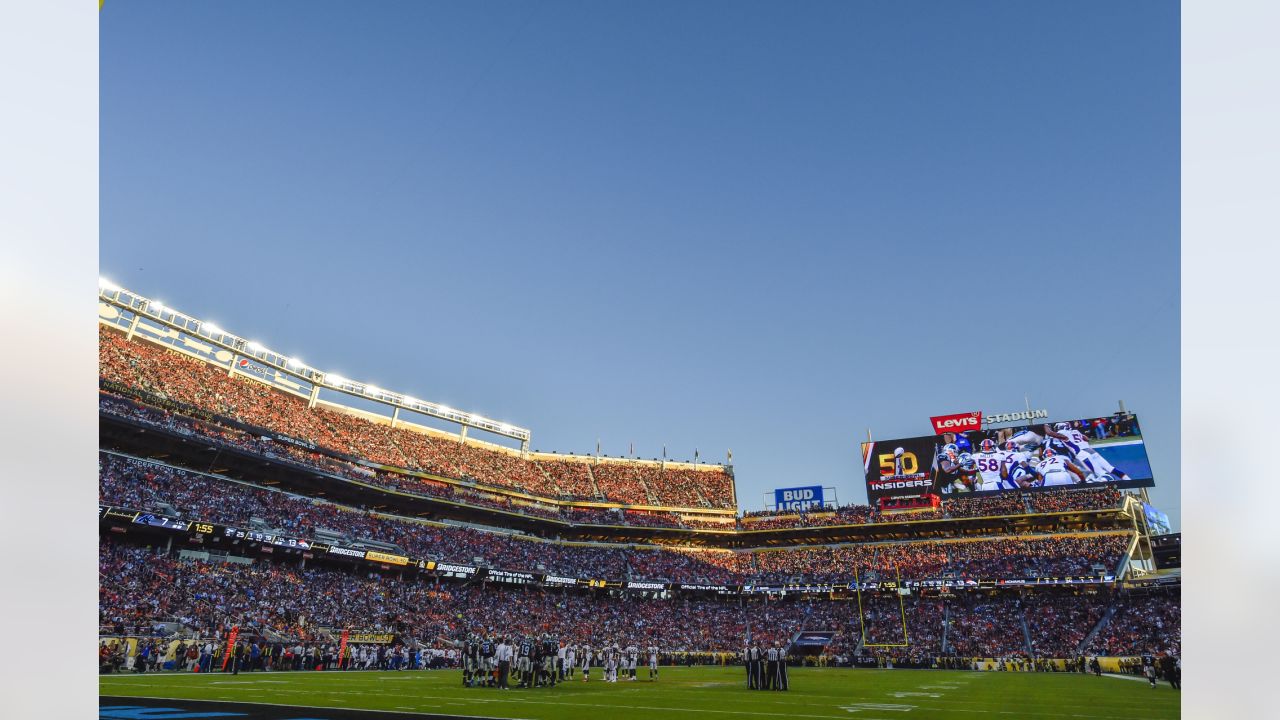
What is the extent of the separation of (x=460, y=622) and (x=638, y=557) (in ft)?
68.2

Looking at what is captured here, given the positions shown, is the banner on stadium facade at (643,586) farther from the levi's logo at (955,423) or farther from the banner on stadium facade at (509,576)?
the levi's logo at (955,423)

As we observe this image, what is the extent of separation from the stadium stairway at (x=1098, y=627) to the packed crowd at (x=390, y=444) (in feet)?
107

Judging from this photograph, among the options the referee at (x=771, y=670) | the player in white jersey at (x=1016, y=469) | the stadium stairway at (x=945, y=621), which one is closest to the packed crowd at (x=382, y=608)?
the stadium stairway at (x=945, y=621)

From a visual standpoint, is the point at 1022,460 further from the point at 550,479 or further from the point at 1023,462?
the point at 550,479

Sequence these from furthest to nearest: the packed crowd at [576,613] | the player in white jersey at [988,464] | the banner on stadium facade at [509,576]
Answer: the player in white jersey at [988,464], the banner on stadium facade at [509,576], the packed crowd at [576,613]

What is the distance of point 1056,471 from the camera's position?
1980 inches

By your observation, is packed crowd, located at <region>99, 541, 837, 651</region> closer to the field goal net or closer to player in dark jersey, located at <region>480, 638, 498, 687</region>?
the field goal net

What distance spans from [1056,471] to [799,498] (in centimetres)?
2212

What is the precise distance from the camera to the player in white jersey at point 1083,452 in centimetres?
4941

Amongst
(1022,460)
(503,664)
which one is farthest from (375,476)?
(1022,460)

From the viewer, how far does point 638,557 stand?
6197 cm
